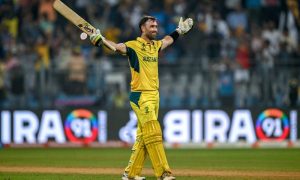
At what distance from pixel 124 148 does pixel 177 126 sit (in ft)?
5.14

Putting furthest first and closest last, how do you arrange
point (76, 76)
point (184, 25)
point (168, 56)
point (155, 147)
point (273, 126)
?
point (168, 56) < point (273, 126) < point (76, 76) < point (184, 25) < point (155, 147)

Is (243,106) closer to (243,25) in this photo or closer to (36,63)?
(243,25)

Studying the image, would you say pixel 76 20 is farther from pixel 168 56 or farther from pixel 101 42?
pixel 168 56

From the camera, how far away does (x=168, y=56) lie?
72.8 ft

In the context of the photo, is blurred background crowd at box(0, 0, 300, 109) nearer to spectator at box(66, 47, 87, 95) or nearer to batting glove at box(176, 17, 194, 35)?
spectator at box(66, 47, 87, 95)

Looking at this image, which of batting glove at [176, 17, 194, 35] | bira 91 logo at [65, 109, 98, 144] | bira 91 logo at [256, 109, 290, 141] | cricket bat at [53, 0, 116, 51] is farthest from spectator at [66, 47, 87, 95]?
cricket bat at [53, 0, 116, 51]

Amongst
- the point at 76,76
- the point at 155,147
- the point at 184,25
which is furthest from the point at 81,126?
the point at 155,147

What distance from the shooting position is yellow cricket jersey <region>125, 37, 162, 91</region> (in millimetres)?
11156

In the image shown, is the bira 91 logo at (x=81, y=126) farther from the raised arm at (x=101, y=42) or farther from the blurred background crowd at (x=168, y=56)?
the raised arm at (x=101, y=42)

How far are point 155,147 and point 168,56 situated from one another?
37.4 ft

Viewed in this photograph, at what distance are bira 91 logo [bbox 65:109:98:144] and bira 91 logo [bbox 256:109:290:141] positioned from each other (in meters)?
4.44

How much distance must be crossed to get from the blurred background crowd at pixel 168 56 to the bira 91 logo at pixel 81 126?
35cm

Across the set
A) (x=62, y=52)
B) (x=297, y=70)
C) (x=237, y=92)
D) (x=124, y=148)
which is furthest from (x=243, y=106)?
(x=62, y=52)

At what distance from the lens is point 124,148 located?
814 inches
